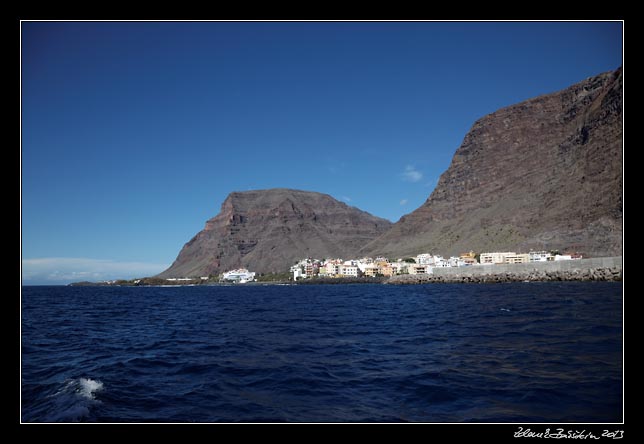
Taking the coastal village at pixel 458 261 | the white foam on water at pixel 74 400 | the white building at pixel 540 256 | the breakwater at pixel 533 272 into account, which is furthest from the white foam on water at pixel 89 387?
the white building at pixel 540 256

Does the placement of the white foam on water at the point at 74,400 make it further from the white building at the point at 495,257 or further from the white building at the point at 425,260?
the white building at the point at 425,260

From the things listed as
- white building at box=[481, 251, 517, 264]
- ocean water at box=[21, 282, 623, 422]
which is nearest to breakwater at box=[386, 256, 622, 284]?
white building at box=[481, 251, 517, 264]

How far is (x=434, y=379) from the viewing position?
1220cm

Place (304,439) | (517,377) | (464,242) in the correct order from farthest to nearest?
1. (464,242)
2. (517,377)
3. (304,439)

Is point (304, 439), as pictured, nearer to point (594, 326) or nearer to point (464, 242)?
point (594, 326)

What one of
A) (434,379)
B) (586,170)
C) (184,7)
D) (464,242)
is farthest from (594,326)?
(464,242)

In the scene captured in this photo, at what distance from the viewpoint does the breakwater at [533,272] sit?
3260 inches

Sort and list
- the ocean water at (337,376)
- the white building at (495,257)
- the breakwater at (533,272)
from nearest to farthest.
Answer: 1. the ocean water at (337,376)
2. the breakwater at (533,272)
3. the white building at (495,257)

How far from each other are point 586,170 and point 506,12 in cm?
17893

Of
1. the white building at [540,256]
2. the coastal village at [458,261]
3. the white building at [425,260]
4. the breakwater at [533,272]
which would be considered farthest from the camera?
the white building at [425,260]

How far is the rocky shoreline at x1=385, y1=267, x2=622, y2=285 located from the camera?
81.8 m
